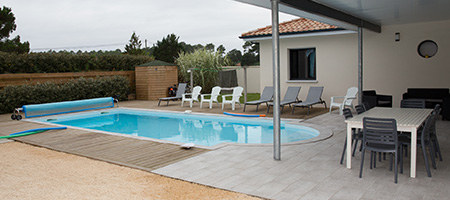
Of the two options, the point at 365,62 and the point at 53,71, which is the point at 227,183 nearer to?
the point at 365,62

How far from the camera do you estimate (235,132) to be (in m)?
9.51

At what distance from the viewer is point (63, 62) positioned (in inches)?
613

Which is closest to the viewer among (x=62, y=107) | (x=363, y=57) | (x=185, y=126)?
(x=185, y=126)

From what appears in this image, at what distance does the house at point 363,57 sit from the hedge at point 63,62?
7228 millimetres

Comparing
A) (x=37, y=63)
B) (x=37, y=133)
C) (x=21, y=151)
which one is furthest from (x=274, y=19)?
(x=37, y=63)

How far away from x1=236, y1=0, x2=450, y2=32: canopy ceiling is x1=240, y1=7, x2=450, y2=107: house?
0.93 meters

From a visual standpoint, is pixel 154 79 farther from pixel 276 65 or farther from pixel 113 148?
pixel 276 65

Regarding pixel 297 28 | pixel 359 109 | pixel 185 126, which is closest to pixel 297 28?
pixel 297 28

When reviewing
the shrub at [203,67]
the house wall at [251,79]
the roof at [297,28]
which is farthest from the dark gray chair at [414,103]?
the house wall at [251,79]

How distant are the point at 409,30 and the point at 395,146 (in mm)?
8104

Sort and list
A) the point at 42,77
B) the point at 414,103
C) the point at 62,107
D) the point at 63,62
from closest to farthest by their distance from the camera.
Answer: the point at 414,103, the point at 62,107, the point at 42,77, the point at 63,62

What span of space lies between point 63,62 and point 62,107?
3641 mm

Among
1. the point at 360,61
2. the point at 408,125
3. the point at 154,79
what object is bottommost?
the point at 408,125

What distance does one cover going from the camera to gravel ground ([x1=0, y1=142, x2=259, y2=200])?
14.2 ft
